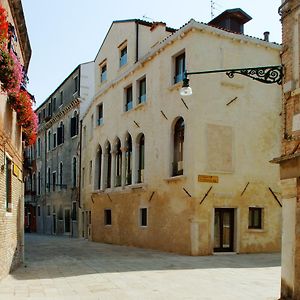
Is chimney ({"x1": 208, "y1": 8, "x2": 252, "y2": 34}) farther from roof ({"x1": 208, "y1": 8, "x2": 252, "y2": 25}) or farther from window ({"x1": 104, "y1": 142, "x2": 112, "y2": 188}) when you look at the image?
window ({"x1": 104, "y1": 142, "x2": 112, "y2": 188})

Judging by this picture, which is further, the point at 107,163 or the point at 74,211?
the point at 74,211

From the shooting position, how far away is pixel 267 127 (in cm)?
1961

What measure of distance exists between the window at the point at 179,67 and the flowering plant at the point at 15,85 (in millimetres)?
6977

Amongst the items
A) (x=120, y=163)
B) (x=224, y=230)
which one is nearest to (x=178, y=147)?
(x=224, y=230)

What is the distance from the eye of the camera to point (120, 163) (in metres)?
24.3

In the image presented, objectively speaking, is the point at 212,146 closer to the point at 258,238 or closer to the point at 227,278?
the point at 258,238

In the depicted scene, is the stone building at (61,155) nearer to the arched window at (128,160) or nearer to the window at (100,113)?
Result: the window at (100,113)

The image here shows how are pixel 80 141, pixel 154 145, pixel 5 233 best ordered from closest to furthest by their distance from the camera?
pixel 5 233
pixel 154 145
pixel 80 141

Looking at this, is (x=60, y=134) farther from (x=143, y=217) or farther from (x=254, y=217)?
(x=254, y=217)

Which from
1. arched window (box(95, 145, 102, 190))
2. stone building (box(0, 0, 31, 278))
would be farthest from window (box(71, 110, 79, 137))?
stone building (box(0, 0, 31, 278))

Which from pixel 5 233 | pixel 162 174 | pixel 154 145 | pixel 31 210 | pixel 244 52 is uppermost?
pixel 244 52

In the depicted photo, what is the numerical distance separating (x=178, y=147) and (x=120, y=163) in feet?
19.4

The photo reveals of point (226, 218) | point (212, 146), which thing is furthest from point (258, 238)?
point (212, 146)

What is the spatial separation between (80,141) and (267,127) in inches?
628
